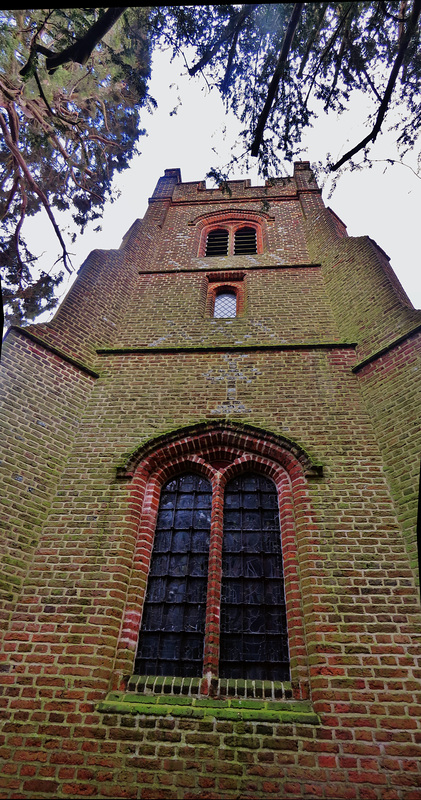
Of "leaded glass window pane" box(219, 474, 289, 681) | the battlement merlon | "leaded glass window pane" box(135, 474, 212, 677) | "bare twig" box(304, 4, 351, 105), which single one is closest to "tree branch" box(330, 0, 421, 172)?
"bare twig" box(304, 4, 351, 105)

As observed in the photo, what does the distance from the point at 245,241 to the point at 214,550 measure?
835cm

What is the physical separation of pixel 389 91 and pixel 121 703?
254 inches

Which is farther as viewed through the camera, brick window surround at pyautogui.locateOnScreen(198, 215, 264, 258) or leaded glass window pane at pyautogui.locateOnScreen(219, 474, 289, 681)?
brick window surround at pyautogui.locateOnScreen(198, 215, 264, 258)

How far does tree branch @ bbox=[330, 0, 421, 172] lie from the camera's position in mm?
4135

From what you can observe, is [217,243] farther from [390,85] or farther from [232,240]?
[390,85]

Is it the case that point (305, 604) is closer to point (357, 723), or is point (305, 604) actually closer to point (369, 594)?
point (369, 594)

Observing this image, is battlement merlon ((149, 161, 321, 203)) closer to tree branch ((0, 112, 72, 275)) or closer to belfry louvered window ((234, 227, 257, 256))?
belfry louvered window ((234, 227, 257, 256))

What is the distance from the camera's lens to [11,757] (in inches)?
129

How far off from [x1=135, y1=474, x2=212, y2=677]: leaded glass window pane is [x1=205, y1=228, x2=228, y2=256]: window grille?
269 inches

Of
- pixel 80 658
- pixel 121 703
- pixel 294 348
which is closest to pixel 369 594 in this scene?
pixel 121 703

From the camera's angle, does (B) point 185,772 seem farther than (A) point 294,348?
No

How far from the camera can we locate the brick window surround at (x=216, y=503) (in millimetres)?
3873

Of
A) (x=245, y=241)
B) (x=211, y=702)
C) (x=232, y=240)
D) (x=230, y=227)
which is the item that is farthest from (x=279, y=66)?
(x=230, y=227)

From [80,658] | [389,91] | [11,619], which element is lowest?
[80,658]
